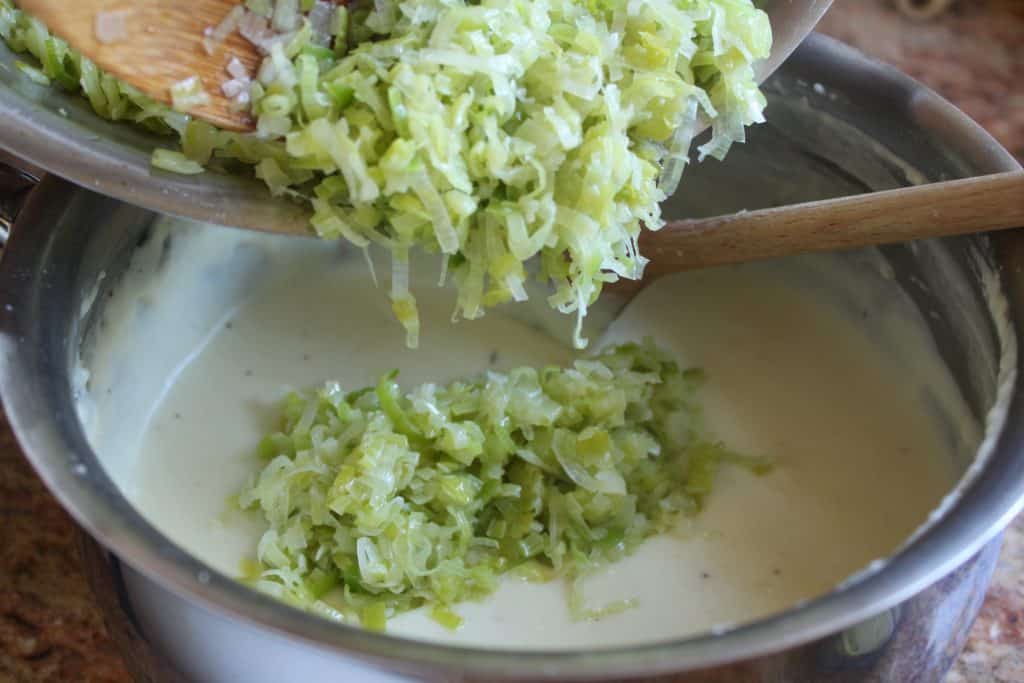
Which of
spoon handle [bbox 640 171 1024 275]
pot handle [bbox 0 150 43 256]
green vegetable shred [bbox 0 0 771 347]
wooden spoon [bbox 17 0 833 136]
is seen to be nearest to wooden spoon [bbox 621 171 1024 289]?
spoon handle [bbox 640 171 1024 275]

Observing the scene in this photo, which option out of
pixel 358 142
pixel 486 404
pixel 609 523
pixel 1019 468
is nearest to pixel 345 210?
pixel 358 142

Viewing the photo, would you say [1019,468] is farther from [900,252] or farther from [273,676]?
[273,676]

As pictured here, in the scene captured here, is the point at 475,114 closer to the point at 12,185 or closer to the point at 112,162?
the point at 112,162

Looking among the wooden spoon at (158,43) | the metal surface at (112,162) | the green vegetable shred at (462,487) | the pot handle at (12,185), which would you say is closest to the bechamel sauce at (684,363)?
the green vegetable shred at (462,487)

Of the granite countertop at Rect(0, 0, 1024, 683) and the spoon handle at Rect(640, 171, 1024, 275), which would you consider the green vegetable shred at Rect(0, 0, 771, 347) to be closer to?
the spoon handle at Rect(640, 171, 1024, 275)

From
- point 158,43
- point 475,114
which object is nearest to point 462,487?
point 475,114

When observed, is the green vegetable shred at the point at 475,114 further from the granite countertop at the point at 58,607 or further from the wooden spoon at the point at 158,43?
the granite countertop at the point at 58,607
